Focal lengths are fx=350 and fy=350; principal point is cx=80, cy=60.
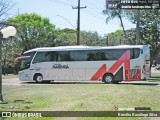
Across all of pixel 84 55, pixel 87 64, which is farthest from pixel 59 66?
pixel 87 64

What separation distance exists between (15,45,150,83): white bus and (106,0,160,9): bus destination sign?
25.0 feet

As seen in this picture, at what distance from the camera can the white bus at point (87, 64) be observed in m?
26.7

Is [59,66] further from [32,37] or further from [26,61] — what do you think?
[32,37]

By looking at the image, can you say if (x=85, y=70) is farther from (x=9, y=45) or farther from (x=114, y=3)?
(x=9, y=45)

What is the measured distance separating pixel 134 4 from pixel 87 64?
1063 centimetres

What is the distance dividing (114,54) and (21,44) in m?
35.7

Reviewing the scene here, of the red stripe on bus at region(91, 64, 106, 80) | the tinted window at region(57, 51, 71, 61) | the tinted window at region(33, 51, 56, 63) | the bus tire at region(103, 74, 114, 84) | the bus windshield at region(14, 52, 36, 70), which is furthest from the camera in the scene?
the bus windshield at region(14, 52, 36, 70)

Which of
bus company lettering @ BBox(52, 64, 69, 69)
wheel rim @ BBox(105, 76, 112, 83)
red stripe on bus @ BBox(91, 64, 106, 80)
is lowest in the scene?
wheel rim @ BBox(105, 76, 112, 83)

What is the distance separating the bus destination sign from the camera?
1716cm

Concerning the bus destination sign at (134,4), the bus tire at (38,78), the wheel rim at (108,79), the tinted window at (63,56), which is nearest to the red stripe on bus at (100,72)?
the wheel rim at (108,79)

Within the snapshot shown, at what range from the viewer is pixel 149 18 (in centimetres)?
4284

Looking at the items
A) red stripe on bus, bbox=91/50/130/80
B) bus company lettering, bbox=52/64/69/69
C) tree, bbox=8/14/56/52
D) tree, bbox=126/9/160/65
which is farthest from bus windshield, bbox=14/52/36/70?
tree, bbox=8/14/56/52

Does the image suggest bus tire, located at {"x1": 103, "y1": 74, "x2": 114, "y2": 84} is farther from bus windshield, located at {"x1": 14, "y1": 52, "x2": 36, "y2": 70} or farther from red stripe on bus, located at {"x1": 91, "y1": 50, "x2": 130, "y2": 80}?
bus windshield, located at {"x1": 14, "y1": 52, "x2": 36, "y2": 70}

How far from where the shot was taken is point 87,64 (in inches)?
1097
